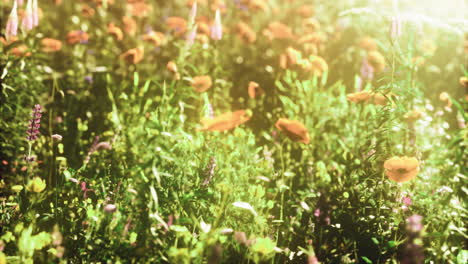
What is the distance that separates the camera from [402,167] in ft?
5.40

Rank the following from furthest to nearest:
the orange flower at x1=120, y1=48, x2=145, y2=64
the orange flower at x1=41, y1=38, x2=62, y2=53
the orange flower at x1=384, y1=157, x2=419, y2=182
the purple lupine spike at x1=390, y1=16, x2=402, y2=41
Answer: the orange flower at x1=41, y1=38, x2=62, y2=53
the orange flower at x1=120, y1=48, x2=145, y2=64
the purple lupine spike at x1=390, y1=16, x2=402, y2=41
the orange flower at x1=384, y1=157, x2=419, y2=182

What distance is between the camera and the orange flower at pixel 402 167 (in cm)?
164

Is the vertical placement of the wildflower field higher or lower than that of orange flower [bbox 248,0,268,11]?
lower

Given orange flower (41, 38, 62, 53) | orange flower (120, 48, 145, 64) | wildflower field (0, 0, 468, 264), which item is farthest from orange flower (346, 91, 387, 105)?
orange flower (41, 38, 62, 53)

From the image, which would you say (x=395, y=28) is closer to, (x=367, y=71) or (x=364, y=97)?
(x=364, y=97)

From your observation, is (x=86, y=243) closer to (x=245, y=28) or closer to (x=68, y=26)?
(x=245, y=28)

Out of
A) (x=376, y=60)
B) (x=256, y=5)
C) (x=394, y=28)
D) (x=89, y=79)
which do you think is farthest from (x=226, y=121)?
(x=256, y=5)

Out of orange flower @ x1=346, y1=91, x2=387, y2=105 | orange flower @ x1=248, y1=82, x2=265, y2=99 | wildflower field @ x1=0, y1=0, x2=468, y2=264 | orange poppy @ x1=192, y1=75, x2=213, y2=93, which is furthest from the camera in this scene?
orange flower @ x1=248, y1=82, x2=265, y2=99

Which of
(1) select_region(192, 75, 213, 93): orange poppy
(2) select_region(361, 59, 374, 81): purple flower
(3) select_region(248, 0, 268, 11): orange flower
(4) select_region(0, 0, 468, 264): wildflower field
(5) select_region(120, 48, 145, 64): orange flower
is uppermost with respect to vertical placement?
(3) select_region(248, 0, 268, 11): orange flower

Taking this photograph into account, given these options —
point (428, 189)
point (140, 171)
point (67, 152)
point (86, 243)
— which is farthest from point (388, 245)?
point (67, 152)

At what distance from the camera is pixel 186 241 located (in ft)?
5.11

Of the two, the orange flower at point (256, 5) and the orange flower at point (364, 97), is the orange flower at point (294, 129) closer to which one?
the orange flower at point (364, 97)

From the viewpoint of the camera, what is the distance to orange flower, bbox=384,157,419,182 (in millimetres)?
1644

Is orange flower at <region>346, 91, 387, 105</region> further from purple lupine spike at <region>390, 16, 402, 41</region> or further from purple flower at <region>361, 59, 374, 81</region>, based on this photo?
purple flower at <region>361, 59, 374, 81</region>
